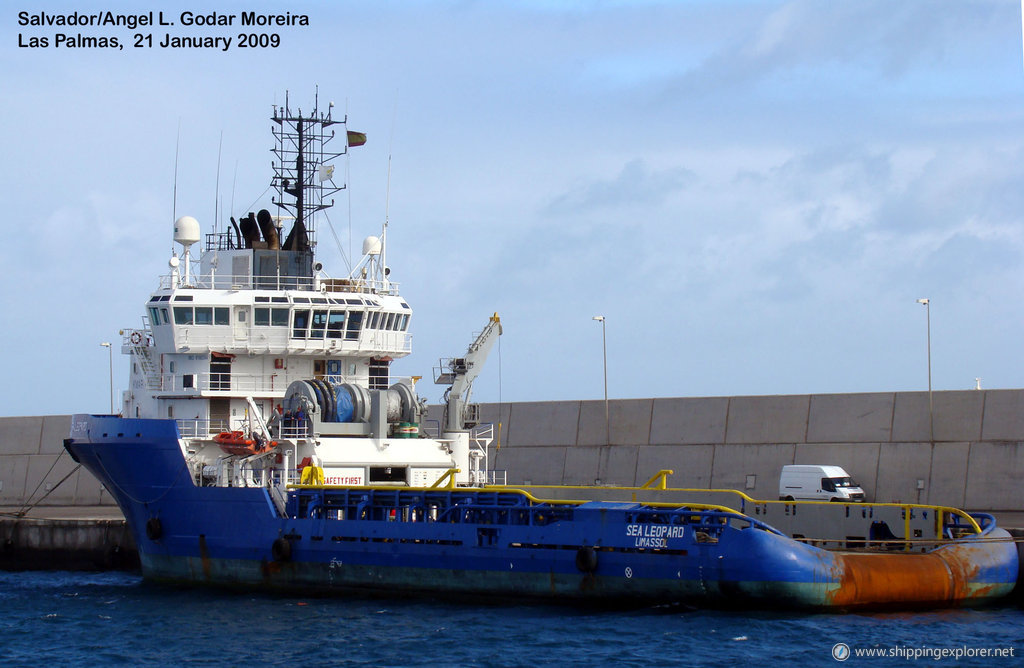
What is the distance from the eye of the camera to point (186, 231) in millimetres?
29938

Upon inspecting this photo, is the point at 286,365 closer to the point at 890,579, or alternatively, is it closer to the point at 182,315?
the point at 182,315

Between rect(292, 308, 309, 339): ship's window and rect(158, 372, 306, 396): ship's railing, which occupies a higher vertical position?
rect(292, 308, 309, 339): ship's window

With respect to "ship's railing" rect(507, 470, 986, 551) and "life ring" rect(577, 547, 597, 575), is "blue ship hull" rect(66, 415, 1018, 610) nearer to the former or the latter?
"life ring" rect(577, 547, 597, 575)

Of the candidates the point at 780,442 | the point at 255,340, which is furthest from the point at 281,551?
the point at 780,442

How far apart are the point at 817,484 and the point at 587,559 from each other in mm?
12724

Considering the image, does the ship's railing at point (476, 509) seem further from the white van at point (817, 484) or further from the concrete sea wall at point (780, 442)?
the white van at point (817, 484)

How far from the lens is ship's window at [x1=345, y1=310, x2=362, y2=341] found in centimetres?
2938

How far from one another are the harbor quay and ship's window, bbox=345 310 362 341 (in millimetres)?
2580

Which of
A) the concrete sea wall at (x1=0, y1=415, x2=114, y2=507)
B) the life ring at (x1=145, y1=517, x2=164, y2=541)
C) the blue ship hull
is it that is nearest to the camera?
the blue ship hull

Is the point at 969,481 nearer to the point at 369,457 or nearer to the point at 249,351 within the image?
the point at 369,457

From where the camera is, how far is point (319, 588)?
25672 millimetres

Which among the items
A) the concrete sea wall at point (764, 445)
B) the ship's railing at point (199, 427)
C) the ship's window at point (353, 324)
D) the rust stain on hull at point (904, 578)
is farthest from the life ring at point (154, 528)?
the rust stain on hull at point (904, 578)

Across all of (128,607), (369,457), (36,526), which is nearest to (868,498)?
(369,457)

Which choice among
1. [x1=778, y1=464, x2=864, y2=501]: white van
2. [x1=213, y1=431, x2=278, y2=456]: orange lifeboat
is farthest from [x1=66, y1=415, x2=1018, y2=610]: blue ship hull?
[x1=778, y1=464, x2=864, y2=501]: white van
